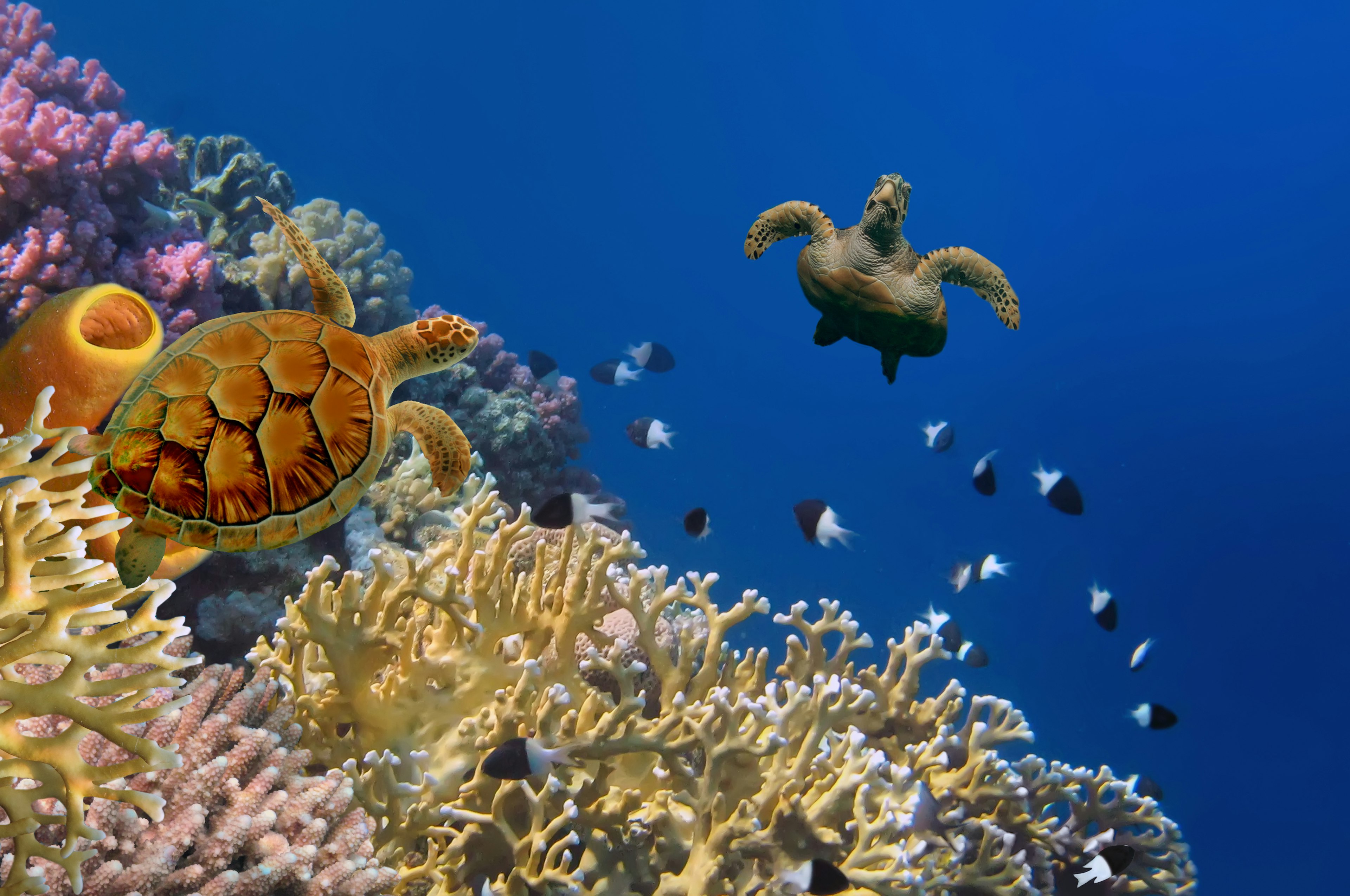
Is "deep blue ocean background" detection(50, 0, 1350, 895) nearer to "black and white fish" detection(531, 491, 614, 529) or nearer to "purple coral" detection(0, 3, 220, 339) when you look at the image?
"purple coral" detection(0, 3, 220, 339)

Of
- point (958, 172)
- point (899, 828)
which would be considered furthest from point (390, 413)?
point (958, 172)

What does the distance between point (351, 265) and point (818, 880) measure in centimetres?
662

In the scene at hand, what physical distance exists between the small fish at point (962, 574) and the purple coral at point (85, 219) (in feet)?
23.5

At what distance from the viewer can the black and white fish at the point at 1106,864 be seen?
2.97 meters

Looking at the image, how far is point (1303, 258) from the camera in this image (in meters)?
26.7

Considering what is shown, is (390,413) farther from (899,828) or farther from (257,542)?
(899,828)

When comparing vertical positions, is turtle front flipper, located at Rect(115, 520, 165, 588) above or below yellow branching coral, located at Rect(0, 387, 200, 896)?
above

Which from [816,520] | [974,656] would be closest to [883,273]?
[816,520]

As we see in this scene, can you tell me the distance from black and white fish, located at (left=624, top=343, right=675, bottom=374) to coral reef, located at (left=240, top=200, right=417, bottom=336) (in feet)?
9.08

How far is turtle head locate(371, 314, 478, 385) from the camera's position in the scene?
204 cm

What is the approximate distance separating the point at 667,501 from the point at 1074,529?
69.5 feet

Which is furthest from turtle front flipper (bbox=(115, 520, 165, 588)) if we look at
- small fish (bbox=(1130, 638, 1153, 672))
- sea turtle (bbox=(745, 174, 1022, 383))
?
small fish (bbox=(1130, 638, 1153, 672))

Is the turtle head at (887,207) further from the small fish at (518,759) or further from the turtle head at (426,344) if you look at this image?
the small fish at (518,759)

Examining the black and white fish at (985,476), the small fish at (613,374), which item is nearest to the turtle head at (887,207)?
the black and white fish at (985,476)
